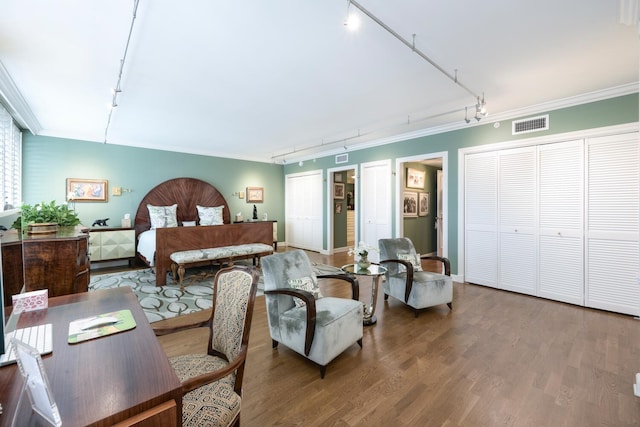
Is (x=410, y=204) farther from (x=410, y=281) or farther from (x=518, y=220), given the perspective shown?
(x=410, y=281)

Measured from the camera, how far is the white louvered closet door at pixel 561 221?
368cm

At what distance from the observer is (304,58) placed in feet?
9.00

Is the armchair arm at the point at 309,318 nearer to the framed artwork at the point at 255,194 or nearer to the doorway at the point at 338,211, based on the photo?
the doorway at the point at 338,211

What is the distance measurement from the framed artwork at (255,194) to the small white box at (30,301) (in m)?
6.51

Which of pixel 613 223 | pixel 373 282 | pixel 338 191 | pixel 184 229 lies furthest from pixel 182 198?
pixel 613 223

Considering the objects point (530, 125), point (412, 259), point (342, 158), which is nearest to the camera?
point (412, 259)

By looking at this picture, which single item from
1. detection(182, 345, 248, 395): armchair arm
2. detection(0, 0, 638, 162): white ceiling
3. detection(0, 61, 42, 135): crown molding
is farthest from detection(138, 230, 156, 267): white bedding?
detection(182, 345, 248, 395): armchair arm

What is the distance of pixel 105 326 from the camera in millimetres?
1307

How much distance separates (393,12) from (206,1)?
4.47 ft

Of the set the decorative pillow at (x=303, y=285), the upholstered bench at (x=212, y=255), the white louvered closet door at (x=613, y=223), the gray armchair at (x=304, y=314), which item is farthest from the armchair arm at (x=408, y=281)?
the upholstered bench at (x=212, y=255)

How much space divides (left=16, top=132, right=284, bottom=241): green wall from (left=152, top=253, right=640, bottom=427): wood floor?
13.6 ft

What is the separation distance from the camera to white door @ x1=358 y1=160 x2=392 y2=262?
596 cm

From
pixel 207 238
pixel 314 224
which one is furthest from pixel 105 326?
pixel 314 224

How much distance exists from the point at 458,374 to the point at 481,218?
3015 mm
